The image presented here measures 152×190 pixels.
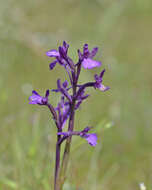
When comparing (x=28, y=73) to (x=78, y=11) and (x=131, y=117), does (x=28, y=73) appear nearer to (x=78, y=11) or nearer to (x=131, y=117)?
(x=131, y=117)

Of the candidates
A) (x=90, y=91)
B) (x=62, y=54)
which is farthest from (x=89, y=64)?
(x=90, y=91)

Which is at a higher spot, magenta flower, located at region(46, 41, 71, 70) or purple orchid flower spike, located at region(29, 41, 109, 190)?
magenta flower, located at region(46, 41, 71, 70)

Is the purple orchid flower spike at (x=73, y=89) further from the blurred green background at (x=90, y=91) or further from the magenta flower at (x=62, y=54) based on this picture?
the blurred green background at (x=90, y=91)

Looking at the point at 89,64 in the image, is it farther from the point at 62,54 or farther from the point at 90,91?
the point at 90,91

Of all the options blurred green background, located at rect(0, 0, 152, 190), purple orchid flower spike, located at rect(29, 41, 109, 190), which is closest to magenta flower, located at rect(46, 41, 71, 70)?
purple orchid flower spike, located at rect(29, 41, 109, 190)

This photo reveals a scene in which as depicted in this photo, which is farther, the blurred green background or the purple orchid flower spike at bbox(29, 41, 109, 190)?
the blurred green background

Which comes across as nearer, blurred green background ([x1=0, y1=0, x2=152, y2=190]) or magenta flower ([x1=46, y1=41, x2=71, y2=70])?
magenta flower ([x1=46, y1=41, x2=71, y2=70])

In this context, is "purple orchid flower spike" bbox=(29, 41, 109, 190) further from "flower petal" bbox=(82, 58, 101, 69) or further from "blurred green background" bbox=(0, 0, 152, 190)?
"blurred green background" bbox=(0, 0, 152, 190)

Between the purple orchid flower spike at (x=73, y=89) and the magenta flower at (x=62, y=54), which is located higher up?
the magenta flower at (x=62, y=54)

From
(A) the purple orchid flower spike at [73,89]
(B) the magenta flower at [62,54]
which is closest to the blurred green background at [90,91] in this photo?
(A) the purple orchid flower spike at [73,89]
